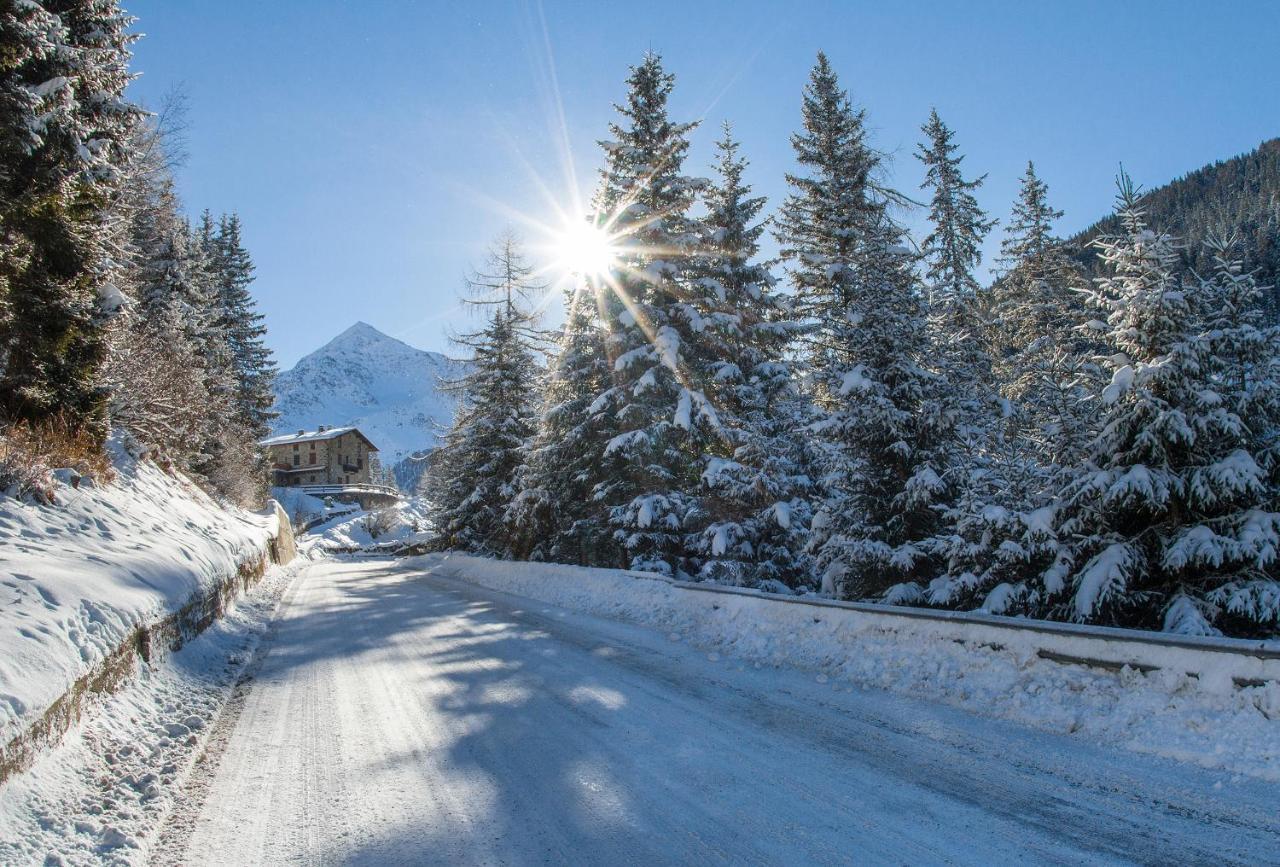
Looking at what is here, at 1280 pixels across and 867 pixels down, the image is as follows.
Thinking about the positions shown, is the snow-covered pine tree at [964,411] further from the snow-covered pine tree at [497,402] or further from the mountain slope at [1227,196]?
the mountain slope at [1227,196]

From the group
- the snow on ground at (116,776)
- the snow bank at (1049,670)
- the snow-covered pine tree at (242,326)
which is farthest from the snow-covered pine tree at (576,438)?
the snow-covered pine tree at (242,326)

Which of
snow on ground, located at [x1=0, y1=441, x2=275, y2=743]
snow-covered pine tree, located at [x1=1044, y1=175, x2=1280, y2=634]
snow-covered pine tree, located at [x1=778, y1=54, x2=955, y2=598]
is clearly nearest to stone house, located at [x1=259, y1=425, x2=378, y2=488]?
snow on ground, located at [x1=0, y1=441, x2=275, y2=743]

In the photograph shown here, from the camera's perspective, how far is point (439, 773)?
4398 mm

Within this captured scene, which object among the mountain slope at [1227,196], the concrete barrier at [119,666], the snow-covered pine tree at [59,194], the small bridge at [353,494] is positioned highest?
the mountain slope at [1227,196]

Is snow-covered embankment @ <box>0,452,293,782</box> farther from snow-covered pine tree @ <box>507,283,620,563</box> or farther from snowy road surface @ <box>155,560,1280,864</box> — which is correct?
snow-covered pine tree @ <box>507,283,620,563</box>

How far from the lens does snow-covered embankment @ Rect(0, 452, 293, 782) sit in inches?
153

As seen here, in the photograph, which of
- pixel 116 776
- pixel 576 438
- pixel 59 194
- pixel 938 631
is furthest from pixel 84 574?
pixel 576 438

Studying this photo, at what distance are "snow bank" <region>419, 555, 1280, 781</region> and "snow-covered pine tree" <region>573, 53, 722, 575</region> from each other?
609 cm

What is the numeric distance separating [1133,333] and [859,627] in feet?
13.9

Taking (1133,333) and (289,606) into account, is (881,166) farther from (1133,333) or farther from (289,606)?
(289,606)

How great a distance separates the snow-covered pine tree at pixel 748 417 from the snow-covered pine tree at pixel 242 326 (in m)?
34.3

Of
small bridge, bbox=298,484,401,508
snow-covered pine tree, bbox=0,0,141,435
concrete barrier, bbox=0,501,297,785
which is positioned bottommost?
concrete barrier, bbox=0,501,297,785

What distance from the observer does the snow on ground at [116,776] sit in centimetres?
331

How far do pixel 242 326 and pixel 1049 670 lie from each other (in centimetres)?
4723
